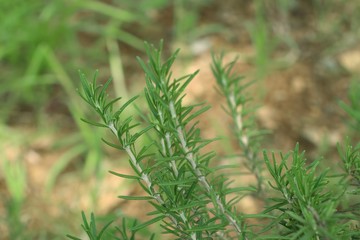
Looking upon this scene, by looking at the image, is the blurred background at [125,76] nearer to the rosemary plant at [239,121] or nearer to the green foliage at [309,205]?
the rosemary plant at [239,121]

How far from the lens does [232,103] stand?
1021mm

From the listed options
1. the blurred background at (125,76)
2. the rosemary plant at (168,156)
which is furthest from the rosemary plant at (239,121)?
the blurred background at (125,76)

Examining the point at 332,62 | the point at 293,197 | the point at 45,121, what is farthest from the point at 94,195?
the point at 293,197

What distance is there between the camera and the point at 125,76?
2.54 metres

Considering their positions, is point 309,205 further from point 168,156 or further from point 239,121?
point 239,121

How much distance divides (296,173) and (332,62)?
68.5 inches

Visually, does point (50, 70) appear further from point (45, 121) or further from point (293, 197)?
point (293, 197)

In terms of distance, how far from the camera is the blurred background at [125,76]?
2021 mm

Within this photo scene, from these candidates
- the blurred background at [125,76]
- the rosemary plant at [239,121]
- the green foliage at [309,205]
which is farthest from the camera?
the blurred background at [125,76]

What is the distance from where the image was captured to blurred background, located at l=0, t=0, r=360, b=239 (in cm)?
202

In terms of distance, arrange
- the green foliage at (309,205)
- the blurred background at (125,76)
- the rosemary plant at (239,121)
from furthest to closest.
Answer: the blurred background at (125,76) < the rosemary plant at (239,121) < the green foliage at (309,205)

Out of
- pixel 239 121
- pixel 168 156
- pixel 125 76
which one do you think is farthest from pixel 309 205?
pixel 125 76

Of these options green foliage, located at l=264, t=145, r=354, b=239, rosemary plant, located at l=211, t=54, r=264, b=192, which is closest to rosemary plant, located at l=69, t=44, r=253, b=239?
green foliage, located at l=264, t=145, r=354, b=239

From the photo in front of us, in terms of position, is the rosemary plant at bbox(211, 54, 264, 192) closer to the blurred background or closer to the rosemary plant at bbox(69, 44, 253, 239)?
the rosemary plant at bbox(69, 44, 253, 239)
